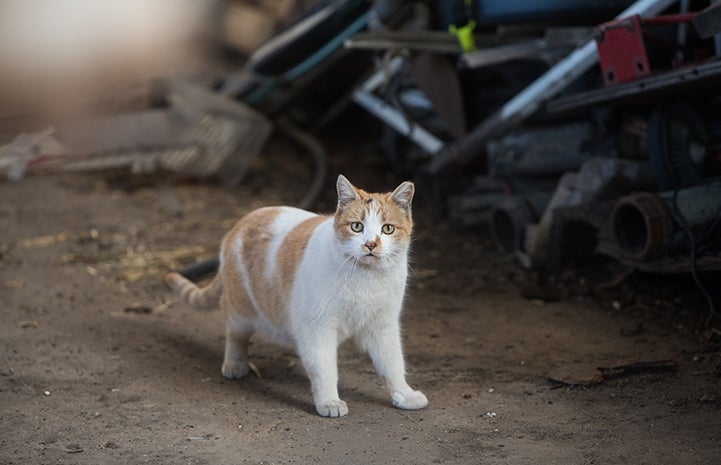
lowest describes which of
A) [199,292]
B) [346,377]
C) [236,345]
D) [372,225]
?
[346,377]

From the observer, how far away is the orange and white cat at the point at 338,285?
352 cm

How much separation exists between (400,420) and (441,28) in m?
4.44

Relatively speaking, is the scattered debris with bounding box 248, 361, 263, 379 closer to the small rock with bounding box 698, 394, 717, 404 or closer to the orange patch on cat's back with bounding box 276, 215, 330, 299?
the orange patch on cat's back with bounding box 276, 215, 330, 299

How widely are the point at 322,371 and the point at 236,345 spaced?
65 cm

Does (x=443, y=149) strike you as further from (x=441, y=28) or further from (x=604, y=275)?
(x=604, y=275)

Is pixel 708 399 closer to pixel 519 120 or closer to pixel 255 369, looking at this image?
pixel 255 369

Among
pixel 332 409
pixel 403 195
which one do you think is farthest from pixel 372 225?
pixel 332 409

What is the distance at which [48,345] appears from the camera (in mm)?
4426

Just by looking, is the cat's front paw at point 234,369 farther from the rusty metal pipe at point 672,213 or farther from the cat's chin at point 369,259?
the rusty metal pipe at point 672,213

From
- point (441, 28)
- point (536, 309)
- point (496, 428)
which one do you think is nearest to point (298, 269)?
point (496, 428)

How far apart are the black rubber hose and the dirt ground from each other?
Result: 0.32 m

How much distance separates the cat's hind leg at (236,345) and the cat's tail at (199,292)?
28 centimetres

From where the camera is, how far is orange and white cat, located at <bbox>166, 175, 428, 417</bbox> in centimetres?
352

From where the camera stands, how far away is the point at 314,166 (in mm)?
9156
